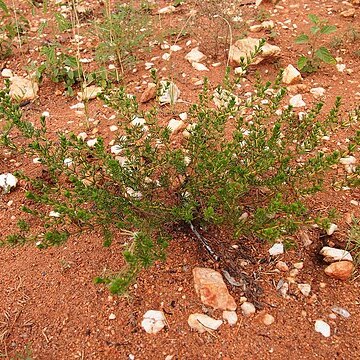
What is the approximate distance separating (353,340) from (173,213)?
93 cm

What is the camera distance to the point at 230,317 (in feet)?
6.76

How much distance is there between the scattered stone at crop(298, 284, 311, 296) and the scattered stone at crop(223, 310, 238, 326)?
0.34m

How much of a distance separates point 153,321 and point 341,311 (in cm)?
83

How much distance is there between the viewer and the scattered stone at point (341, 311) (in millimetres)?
2068

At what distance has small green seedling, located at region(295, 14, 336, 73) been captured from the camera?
3438 mm

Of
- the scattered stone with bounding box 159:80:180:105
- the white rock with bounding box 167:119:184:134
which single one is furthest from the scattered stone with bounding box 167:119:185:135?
the scattered stone with bounding box 159:80:180:105

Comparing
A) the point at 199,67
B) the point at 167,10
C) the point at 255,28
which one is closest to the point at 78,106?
the point at 199,67

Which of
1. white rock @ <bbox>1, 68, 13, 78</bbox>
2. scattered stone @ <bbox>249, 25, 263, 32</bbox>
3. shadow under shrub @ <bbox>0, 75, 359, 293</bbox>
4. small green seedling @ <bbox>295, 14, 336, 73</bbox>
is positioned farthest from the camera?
scattered stone @ <bbox>249, 25, 263, 32</bbox>

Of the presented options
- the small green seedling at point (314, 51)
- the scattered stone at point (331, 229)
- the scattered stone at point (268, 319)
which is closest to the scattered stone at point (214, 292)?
the scattered stone at point (268, 319)

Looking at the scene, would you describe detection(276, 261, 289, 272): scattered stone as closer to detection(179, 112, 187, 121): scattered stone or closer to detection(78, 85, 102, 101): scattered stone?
detection(179, 112, 187, 121): scattered stone

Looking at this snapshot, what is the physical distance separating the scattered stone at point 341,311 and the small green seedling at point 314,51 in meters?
1.93

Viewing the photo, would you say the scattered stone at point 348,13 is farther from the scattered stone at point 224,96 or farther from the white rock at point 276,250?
the white rock at point 276,250

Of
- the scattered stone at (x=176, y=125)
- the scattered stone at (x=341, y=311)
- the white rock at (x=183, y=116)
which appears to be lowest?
the scattered stone at (x=341, y=311)

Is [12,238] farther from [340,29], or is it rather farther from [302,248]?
[340,29]
